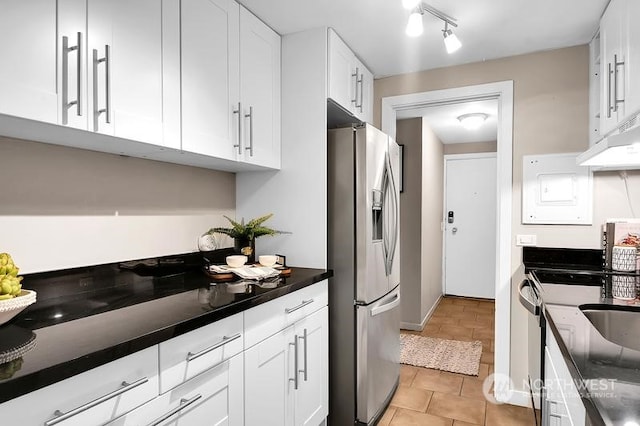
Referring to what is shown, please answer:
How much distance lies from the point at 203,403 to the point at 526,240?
7.14 ft

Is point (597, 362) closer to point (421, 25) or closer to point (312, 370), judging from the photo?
point (312, 370)

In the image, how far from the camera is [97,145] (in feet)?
4.93

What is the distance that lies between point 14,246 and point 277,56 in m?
1.62

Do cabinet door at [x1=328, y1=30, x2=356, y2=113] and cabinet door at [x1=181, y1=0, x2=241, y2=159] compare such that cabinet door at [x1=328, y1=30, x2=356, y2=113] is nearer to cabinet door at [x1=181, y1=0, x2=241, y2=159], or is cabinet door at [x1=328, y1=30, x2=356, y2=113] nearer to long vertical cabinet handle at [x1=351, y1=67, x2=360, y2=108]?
long vertical cabinet handle at [x1=351, y1=67, x2=360, y2=108]

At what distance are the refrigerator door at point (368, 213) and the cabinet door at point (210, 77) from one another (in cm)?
68

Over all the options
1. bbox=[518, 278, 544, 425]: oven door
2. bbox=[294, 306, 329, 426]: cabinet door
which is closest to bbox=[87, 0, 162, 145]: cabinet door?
bbox=[294, 306, 329, 426]: cabinet door

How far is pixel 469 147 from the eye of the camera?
555cm

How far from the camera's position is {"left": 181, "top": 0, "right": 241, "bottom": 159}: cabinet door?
164 centimetres

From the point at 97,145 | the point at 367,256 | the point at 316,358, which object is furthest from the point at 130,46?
the point at 316,358

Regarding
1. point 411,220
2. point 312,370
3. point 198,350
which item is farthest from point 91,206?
point 411,220

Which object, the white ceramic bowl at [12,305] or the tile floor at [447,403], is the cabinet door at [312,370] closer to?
→ the tile floor at [447,403]

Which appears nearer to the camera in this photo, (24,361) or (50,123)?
(24,361)

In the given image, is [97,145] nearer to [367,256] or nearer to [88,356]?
[88,356]

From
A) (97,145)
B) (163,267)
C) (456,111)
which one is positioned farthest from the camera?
(456,111)
